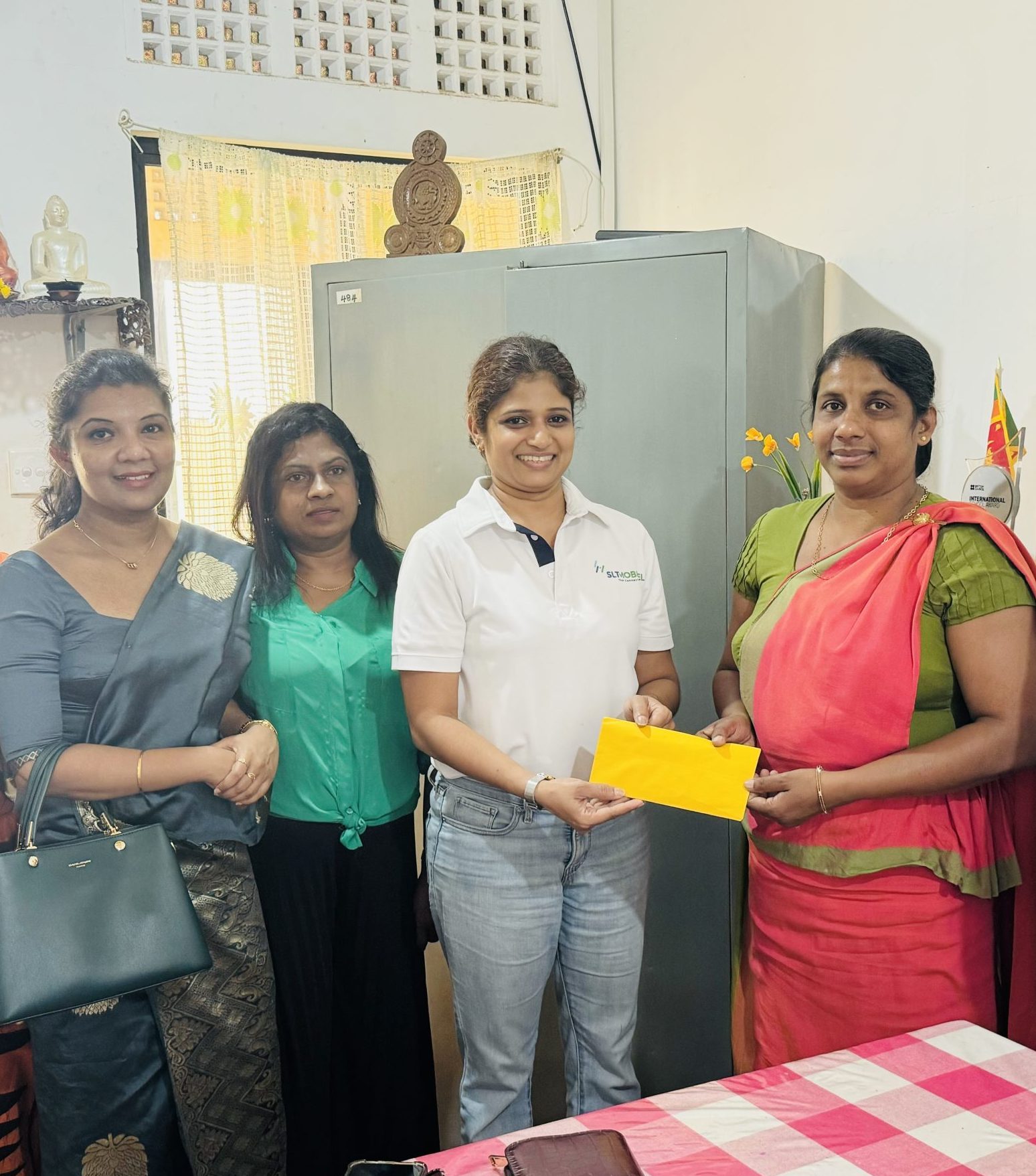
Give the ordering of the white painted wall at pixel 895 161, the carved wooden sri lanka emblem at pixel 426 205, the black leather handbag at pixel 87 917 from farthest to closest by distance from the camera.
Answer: the carved wooden sri lanka emblem at pixel 426 205
the white painted wall at pixel 895 161
the black leather handbag at pixel 87 917

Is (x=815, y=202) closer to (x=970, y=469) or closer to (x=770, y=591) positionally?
(x=970, y=469)

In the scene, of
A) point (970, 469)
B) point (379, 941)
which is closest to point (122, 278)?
point (379, 941)

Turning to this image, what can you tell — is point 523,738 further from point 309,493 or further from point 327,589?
point 309,493

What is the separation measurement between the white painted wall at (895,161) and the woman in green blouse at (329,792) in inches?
36.7

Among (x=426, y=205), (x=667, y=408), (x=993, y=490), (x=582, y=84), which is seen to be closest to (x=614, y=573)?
(x=667, y=408)

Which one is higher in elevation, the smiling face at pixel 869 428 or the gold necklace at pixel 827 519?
the smiling face at pixel 869 428

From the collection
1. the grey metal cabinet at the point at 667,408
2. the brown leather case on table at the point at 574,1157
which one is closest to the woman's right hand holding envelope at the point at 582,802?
the brown leather case on table at the point at 574,1157

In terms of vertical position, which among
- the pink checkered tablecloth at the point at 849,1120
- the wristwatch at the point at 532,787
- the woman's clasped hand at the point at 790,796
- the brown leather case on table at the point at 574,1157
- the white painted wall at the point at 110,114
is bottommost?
the pink checkered tablecloth at the point at 849,1120

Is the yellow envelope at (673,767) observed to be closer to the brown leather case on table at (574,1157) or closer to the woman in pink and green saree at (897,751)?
the woman in pink and green saree at (897,751)

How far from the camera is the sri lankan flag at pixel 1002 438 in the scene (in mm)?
1984

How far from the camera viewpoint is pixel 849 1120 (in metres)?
1.14

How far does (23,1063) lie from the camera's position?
1.70m

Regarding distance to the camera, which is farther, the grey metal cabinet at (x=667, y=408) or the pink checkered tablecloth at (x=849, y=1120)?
the grey metal cabinet at (x=667, y=408)

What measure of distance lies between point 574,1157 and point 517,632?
2.68 ft
